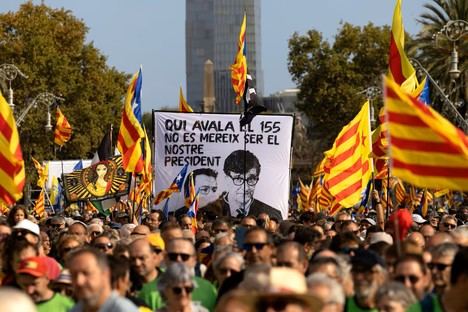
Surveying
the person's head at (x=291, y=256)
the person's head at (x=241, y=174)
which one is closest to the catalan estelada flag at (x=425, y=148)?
the person's head at (x=291, y=256)

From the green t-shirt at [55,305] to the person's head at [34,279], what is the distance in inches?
1.6

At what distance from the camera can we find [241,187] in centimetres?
2262

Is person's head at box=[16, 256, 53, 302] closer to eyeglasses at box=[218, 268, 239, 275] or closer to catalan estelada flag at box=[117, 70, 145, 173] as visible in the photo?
eyeglasses at box=[218, 268, 239, 275]

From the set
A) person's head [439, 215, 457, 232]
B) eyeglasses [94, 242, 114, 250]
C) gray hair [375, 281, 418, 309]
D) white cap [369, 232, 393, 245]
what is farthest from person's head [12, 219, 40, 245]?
person's head [439, 215, 457, 232]

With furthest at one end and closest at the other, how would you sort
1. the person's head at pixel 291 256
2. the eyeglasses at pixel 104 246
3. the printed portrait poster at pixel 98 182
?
the printed portrait poster at pixel 98 182, the eyeglasses at pixel 104 246, the person's head at pixel 291 256

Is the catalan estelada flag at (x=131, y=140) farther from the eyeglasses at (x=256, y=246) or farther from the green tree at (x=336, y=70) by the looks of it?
the green tree at (x=336, y=70)

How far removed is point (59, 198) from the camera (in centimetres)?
3897

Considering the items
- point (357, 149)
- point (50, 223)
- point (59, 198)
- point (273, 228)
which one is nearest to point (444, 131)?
point (273, 228)

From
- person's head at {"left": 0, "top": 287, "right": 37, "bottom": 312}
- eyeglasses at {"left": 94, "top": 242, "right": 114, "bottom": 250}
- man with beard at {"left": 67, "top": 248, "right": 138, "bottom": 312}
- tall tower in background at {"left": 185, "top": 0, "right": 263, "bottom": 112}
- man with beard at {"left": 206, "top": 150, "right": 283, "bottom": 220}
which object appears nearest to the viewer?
person's head at {"left": 0, "top": 287, "right": 37, "bottom": 312}

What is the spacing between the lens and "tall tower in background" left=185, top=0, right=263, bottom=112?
554ft

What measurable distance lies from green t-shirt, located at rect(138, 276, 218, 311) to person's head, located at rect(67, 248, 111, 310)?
175 centimetres

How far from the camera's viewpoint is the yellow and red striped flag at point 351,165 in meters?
20.5

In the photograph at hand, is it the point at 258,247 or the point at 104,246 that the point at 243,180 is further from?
the point at 258,247

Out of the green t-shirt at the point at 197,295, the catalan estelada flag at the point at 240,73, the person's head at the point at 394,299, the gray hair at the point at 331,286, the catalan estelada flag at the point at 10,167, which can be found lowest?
the green t-shirt at the point at 197,295
